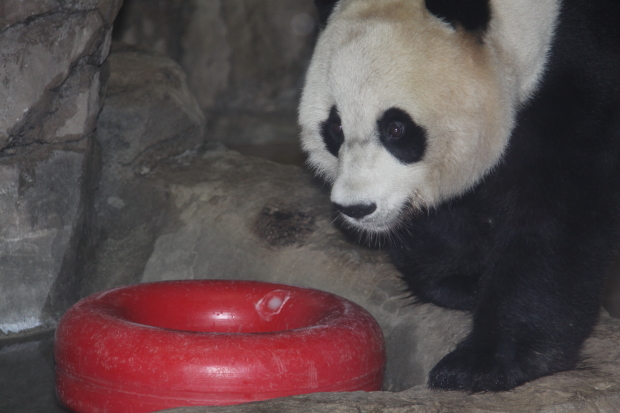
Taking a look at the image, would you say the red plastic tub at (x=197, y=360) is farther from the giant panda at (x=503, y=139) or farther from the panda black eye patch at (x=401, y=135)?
the panda black eye patch at (x=401, y=135)

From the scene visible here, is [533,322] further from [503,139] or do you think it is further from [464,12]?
[464,12]

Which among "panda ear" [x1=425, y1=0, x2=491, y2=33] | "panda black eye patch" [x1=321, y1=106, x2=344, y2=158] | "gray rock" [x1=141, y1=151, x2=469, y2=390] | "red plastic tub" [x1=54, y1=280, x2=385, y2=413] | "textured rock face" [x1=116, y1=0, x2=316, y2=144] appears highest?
"panda ear" [x1=425, y1=0, x2=491, y2=33]

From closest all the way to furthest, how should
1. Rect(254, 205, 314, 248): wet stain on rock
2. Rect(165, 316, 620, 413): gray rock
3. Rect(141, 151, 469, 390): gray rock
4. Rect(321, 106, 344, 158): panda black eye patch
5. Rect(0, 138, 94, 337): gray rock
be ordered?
Rect(165, 316, 620, 413): gray rock
Rect(321, 106, 344, 158): panda black eye patch
Rect(141, 151, 469, 390): gray rock
Rect(0, 138, 94, 337): gray rock
Rect(254, 205, 314, 248): wet stain on rock

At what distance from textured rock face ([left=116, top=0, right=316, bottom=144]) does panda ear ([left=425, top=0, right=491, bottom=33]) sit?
525 centimetres


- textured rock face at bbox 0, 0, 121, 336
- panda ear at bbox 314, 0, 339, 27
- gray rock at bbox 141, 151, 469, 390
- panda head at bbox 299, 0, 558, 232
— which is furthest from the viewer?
textured rock face at bbox 0, 0, 121, 336

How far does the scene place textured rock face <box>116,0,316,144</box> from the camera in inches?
300

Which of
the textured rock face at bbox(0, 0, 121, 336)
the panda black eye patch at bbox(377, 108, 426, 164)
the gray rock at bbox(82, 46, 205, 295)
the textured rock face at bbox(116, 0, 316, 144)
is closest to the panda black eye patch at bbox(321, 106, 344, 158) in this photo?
the panda black eye patch at bbox(377, 108, 426, 164)

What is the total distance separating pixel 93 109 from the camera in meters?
3.60

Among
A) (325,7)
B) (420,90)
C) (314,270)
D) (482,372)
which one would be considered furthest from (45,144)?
(482,372)

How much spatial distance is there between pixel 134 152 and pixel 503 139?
2507 millimetres

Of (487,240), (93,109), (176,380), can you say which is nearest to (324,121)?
(487,240)

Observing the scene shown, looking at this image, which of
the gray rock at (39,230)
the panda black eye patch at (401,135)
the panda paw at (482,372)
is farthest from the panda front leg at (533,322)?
the gray rock at (39,230)

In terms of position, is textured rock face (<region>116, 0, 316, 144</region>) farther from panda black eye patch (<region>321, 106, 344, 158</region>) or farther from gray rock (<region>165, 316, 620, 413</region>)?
gray rock (<region>165, 316, 620, 413</region>)

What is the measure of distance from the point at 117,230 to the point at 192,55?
437 cm
